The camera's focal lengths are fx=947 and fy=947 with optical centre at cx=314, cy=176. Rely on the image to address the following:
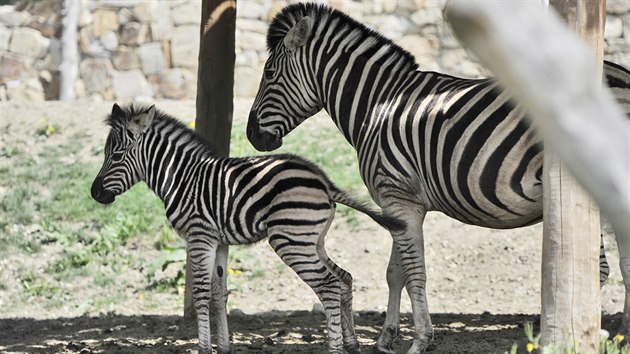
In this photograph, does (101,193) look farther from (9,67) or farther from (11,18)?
(11,18)

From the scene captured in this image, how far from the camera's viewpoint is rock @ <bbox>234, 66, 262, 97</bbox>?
14.7 metres

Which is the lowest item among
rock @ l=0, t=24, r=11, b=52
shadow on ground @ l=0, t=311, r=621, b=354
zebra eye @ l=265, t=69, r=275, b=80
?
shadow on ground @ l=0, t=311, r=621, b=354

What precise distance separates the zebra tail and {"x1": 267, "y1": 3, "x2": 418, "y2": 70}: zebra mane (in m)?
1.30

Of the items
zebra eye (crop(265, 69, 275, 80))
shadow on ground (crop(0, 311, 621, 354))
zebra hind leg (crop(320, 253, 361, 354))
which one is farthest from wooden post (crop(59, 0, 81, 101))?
zebra hind leg (crop(320, 253, 361, 354))

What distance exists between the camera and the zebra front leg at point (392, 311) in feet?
24.1

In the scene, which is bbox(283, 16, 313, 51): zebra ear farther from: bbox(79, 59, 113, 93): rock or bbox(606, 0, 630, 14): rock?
bbox(606, 0, 630, 14): rock

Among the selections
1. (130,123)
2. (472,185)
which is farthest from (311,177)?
(130,123)

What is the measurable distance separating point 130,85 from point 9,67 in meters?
1.96

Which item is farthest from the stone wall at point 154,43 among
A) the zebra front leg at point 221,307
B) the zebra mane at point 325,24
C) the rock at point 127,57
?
the zebra front leg at point 221,307

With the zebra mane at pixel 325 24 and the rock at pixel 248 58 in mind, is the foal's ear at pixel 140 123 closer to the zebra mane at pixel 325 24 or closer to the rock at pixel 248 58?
the zebra mane at pixel 325 24

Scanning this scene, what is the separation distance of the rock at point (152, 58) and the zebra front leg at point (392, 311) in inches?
332

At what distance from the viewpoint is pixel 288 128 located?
7.80 meters

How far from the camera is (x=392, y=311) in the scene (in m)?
7.41

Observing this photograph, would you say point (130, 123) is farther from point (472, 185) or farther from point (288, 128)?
point (472, 185)
